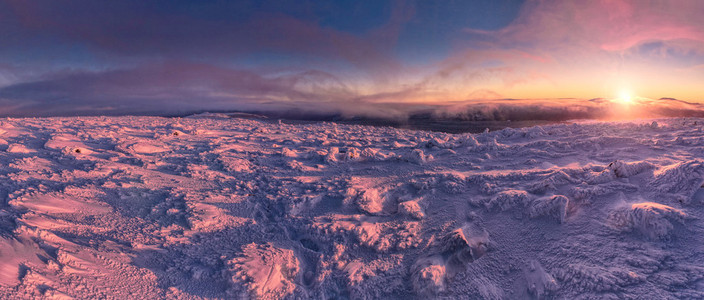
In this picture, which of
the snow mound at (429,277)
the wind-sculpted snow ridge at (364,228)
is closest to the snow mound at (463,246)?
the wind-sculpted snow ridge at (364,228)

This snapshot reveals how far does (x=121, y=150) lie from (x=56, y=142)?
1.56m

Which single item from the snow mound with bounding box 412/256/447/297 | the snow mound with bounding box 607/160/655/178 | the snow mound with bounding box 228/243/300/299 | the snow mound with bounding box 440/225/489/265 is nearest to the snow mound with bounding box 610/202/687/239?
the snow mound with bounding box 607/160/655/178

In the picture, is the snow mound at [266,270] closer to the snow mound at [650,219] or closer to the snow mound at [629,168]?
the snow mound at [650,219]

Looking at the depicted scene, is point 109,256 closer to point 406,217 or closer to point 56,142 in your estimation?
point 406,217

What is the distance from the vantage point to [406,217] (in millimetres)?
3395

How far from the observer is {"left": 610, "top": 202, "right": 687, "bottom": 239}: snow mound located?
7.42 ft

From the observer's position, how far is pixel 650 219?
231 cm

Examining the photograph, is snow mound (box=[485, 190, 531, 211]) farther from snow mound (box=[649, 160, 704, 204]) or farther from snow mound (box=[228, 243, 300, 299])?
snow mound (box=[228, 243, 300, 299])

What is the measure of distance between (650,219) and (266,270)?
3.16 metres

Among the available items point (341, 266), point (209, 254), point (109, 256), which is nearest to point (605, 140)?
point (341, 266)

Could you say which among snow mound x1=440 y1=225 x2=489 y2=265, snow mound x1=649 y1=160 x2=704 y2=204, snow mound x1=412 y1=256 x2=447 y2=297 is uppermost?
snow mound x1=649 y1=160 x2=704 y2=204

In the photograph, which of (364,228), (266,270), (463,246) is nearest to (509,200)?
(463,246)

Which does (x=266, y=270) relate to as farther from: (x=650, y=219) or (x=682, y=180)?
(x=682, y=180)

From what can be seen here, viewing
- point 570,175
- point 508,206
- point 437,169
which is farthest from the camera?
point 437,169
